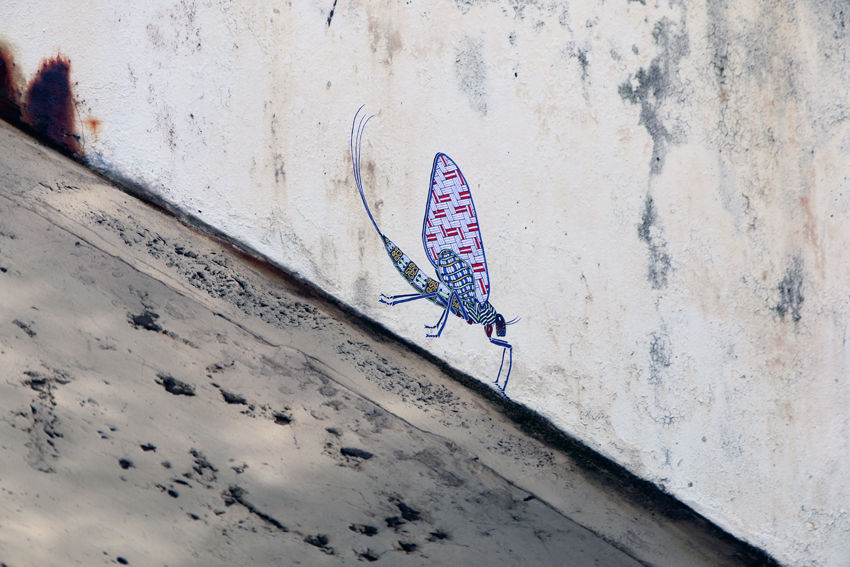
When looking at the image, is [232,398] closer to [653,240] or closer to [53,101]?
[53,101]

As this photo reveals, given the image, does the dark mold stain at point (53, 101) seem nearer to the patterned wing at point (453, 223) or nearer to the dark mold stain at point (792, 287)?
the patterned wing at point (453, 223)

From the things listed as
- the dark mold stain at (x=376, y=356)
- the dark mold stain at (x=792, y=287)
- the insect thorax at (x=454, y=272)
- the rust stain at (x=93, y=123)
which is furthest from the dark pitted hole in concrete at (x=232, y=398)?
the dark mold stain at (x=792, y=287)

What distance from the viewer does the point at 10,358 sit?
5.44 ft

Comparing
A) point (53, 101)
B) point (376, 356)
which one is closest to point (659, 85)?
point (376, 356)

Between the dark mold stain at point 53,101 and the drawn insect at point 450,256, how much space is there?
0.85 meters

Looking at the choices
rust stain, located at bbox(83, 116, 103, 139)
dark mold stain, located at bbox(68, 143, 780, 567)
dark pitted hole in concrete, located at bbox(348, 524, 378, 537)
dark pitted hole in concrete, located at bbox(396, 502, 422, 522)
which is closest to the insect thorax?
dark mold stain, located at bbox(68, 143, 780, 567)

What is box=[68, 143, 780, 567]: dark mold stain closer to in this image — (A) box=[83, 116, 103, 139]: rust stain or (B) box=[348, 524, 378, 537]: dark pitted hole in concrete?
(A) box=[83, 116, 103, 139]: rust stain

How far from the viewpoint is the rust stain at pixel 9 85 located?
162 centimetres

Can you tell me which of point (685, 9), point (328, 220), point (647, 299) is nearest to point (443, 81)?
point (328, 220)

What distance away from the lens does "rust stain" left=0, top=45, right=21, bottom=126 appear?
162 cm

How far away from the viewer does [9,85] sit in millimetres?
1624

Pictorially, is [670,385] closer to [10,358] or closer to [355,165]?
[355,165]

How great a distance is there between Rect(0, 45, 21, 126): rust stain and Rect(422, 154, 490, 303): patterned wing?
1.25 metres

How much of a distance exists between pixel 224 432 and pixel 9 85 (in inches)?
47.6
